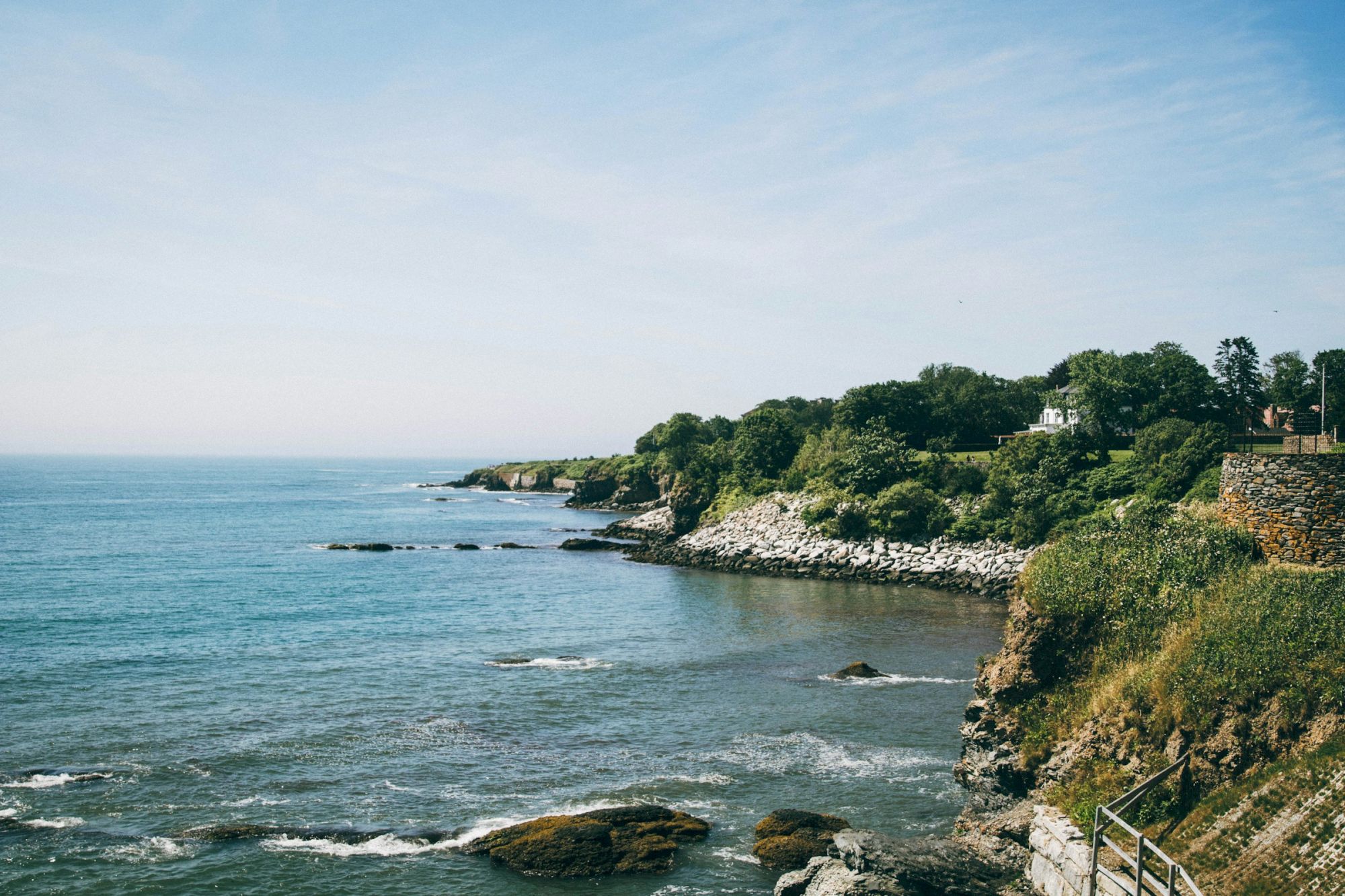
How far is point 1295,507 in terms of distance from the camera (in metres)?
18.2

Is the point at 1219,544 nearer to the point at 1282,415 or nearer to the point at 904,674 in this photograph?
the point at 904,674

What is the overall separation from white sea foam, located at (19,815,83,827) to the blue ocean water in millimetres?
98

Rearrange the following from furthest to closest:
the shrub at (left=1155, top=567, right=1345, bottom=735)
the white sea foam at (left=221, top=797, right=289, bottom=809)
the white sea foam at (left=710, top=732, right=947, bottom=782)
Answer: the white sea foam at (left=710, top=732, right=947, bottom=782)
the white sea foam at (left=221, top=797, right=289, bottom=809)
the shrub at (left=1155, top=567, right=1345, bottom=735)

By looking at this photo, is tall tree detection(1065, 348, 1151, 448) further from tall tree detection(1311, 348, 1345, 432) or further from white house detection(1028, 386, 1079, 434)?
tall tree detection(1311, 348, 1345, 432)

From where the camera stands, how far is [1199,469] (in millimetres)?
49469

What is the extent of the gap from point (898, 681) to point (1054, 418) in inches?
2806

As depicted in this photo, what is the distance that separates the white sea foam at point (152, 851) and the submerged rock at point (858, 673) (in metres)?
20.7

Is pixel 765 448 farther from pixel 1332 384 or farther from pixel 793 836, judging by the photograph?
pixel 793 836

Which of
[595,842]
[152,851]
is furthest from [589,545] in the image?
[595,842]

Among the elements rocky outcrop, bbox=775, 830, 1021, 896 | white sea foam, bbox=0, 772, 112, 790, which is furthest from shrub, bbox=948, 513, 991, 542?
white sea foam, bbox=0, 772, 112, 790

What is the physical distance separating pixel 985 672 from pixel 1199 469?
3770 centimetres

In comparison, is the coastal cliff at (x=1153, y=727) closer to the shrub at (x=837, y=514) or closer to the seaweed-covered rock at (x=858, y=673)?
the seaweed-covered rock at (x=858, y=673)

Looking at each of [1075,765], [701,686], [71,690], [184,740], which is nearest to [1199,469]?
[701,686]

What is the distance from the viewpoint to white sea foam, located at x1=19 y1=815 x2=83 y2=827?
1923cm
